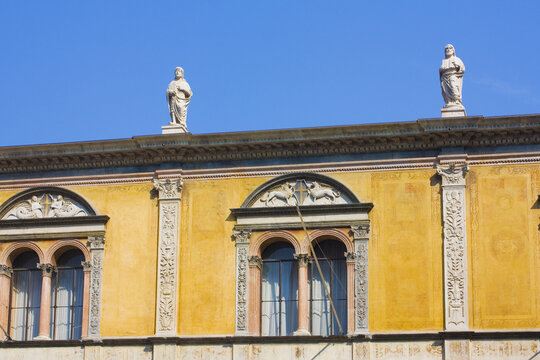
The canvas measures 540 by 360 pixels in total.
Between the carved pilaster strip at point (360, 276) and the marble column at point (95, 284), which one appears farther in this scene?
the marble column at point (95, 284)

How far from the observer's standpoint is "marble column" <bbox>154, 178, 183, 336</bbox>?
97.7ft

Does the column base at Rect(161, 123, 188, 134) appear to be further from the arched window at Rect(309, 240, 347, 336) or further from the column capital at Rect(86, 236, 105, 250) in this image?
the arched window at Rect(309, 240, 347, 336)

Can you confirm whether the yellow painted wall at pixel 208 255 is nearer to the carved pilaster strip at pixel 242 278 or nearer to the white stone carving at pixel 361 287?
the carved pilaster strip at pixel 242 278

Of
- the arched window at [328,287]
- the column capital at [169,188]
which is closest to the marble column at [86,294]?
the column capital at [169,188]

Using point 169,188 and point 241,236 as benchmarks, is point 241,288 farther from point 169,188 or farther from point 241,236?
point 169,188

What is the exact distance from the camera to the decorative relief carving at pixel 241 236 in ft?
98.5

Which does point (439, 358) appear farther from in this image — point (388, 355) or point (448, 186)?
point (448, 186)

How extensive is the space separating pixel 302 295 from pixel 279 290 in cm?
78

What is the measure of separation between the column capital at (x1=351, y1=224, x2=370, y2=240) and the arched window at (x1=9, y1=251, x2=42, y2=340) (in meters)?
8.08

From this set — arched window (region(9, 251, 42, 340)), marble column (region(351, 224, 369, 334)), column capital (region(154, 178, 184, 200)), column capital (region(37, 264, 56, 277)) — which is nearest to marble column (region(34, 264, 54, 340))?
column capital (region(37, 264, 56, 277))

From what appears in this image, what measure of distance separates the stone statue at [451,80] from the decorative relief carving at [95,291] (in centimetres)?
910

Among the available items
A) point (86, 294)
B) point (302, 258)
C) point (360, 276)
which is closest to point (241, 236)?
point (302, 258)

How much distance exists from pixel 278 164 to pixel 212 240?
245cm

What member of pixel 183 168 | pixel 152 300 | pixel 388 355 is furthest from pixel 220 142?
pixel 388 355
